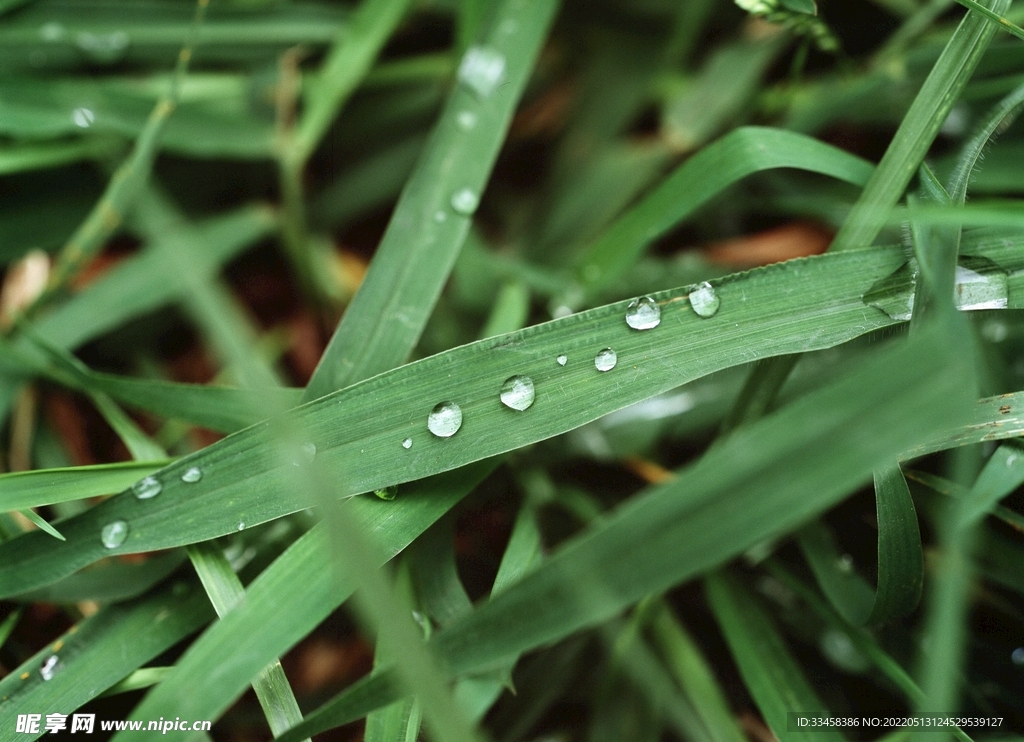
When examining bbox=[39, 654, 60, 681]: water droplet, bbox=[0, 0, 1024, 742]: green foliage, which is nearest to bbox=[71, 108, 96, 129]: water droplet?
bbox=[0, 0, 1024, 742]: green foliage

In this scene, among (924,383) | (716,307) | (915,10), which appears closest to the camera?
(924,383)

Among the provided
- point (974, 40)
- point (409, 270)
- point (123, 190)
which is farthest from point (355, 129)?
point (974, 40)

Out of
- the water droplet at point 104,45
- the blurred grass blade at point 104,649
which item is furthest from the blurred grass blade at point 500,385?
the water droplet at point 104,45

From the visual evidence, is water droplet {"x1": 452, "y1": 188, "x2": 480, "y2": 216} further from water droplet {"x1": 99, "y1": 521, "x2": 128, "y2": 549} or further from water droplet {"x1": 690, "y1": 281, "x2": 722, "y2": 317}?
water droplet {"x1": 99, "y1": 521, "x2": 128, "y2": 549}

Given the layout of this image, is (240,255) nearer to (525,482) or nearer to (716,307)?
(525,482)

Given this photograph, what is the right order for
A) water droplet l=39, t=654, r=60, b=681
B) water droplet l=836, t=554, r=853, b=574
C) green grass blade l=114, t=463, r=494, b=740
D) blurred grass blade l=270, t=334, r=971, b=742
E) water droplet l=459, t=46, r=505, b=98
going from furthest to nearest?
water droplet l=459, t=46, r=505, b=98
water droplet l=836, t=554, r=853, b=574
water droplet l=39, t=654, r=60, b=681
green grass blade l=114, t=463, r=494, b=740
blurred grass blade l=270, t=334, r=971, b=742

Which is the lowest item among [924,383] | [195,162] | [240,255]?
[924,383]
